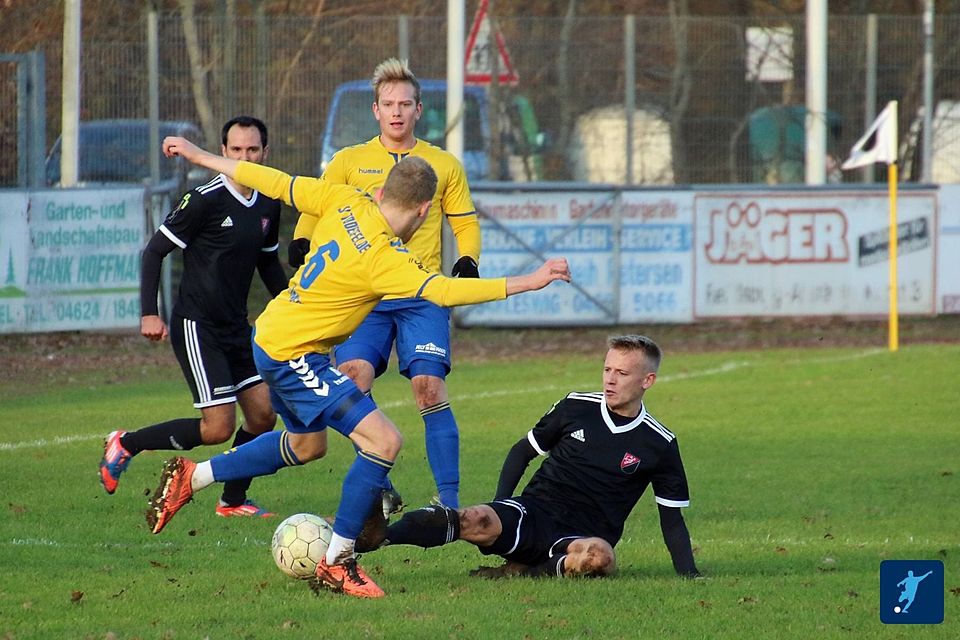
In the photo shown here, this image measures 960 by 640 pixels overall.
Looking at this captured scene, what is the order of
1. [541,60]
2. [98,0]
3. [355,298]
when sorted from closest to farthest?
1. [355,298]
2. [541,60]
3. [98,0]

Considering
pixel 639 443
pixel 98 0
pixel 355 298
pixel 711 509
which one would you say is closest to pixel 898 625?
pixel 639 443

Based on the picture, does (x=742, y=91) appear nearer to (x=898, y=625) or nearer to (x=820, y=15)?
(x=820, y=15)

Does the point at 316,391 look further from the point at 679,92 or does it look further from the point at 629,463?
the point at 679,92

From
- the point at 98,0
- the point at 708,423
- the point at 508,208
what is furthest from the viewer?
the point at 98,0

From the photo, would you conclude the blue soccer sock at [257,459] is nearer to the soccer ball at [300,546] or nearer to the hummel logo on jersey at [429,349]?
the soccer ball at [300,546]

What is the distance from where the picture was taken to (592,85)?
1986 cm

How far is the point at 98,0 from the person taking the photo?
21.3 metres

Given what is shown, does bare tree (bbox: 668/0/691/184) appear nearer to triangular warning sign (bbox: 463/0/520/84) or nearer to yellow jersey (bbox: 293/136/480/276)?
triangular warning sign (bbox: 463/0/520/84)

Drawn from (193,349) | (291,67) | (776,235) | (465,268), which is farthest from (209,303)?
(776,235)

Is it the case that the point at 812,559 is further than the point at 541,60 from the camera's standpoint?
No

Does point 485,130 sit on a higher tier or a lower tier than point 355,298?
higher

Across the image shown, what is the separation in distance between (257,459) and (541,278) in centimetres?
168

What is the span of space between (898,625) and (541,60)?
46.9ft

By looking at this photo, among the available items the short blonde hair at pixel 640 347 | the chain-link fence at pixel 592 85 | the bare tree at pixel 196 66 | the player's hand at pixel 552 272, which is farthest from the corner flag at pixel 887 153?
the player's hand at pixel 552 272
